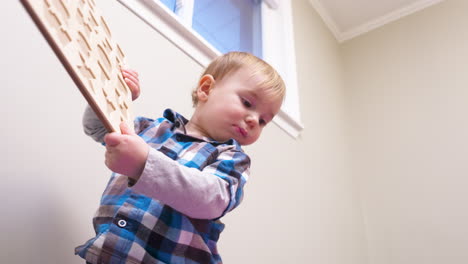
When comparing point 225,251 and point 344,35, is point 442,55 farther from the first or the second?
point 225,251

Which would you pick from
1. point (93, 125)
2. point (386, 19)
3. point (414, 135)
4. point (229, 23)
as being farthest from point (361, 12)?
point (93, 125)

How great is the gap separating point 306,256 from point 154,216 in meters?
0.98

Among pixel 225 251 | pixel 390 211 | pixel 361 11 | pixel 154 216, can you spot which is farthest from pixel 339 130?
pixel 154 216

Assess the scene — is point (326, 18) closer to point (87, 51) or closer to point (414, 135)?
point (414, 135)

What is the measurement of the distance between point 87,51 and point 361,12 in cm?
217

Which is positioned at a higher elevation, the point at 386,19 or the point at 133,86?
the point at 386,19

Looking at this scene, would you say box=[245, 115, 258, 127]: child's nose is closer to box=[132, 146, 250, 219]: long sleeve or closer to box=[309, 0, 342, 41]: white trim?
box=[132, 146, 250, 219]: long sleeve

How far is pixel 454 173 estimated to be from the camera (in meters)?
1.74

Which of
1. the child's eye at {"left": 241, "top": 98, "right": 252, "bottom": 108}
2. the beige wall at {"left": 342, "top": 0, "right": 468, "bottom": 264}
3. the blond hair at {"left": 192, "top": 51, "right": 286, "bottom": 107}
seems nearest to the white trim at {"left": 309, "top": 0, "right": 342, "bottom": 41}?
the beige wall at {"left": 342, "top": 0, "right": 468, "bottom": 264}

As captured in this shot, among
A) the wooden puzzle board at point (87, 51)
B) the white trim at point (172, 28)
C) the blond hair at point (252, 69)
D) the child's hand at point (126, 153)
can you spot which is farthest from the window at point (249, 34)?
the child's hand at point (126, 153)

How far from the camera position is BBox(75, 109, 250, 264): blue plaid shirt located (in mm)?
426

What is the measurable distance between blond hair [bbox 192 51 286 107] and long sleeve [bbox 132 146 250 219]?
0.21 metres

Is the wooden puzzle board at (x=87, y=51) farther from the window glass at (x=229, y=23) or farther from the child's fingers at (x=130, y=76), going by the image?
the window glass at (x=229, y=23)

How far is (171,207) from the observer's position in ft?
1.66
